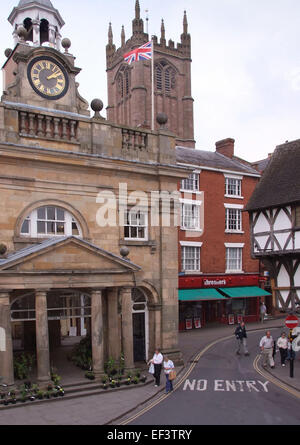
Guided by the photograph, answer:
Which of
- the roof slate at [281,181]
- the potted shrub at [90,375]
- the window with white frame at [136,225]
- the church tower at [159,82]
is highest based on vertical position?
the church tower at [159,82]

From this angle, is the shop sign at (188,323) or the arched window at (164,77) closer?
the shop sign at (188,323)

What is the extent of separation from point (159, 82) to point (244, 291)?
130 ft

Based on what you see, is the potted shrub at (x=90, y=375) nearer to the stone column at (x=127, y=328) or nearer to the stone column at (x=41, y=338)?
the stone column at (x=127, y=328)

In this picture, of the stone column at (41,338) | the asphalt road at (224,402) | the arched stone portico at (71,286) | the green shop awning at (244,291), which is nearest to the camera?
the asphalt road at (224,402)

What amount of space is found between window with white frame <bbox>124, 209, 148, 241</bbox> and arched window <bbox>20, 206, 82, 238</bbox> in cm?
222

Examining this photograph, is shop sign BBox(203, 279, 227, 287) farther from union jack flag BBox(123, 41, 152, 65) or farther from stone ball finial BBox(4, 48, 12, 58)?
stone ball finial BBox(4, 48, 12, 58)

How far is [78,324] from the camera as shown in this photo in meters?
26.6

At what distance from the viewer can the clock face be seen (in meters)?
18.3

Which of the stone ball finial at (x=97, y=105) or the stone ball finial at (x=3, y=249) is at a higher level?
the stone ball finial at (x=97, y=105)

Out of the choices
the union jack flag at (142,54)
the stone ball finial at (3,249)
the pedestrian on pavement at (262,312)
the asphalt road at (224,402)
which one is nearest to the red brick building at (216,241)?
the pedestrian on pavement at (262,312)

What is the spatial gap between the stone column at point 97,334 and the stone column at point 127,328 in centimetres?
107

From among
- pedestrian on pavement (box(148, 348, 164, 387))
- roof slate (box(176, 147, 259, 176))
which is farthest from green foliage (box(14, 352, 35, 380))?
roof slate (box(176, 147, 259, 176))

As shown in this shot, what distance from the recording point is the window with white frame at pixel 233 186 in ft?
113
